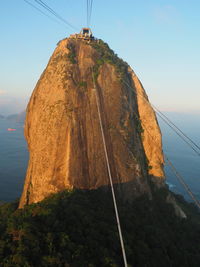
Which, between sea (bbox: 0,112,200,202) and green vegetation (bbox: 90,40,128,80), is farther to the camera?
sea (bbox: 0,112,200,202)

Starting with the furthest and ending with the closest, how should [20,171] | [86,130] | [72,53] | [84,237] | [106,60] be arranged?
[20,171] < [106,60] < [72,53] < [86,130] < [84,237]

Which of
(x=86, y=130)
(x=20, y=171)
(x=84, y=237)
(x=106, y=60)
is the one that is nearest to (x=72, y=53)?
(x=106, y=60)

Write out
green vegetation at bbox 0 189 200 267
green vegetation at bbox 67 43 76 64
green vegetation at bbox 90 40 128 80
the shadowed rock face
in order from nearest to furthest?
1. green vegetation at bbox 0 189 200 267
2. the shadowed rock face
3. green vegetation at bbox 67 43 76 64
4. green vegetation at bbox 90 40 128 80

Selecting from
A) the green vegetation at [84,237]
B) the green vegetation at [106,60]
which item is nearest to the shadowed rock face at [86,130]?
the green vegetation at [106,60]

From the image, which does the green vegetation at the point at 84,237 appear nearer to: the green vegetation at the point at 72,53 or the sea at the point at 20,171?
the green vegetation at the point at 72,53

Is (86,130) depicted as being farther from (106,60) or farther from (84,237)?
(106,60)

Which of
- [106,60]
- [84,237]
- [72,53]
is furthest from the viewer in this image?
[106,60]

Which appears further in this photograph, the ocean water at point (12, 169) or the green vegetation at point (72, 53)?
the ocean water at point (12, 169)

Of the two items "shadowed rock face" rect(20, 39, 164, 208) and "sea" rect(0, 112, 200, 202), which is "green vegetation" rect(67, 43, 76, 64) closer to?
"shadowed rock face" rect(20, 39, 164, 208)

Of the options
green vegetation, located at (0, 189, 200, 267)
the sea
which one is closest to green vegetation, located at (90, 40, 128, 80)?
green vegetation, located at (0, 189, 200, 267)
